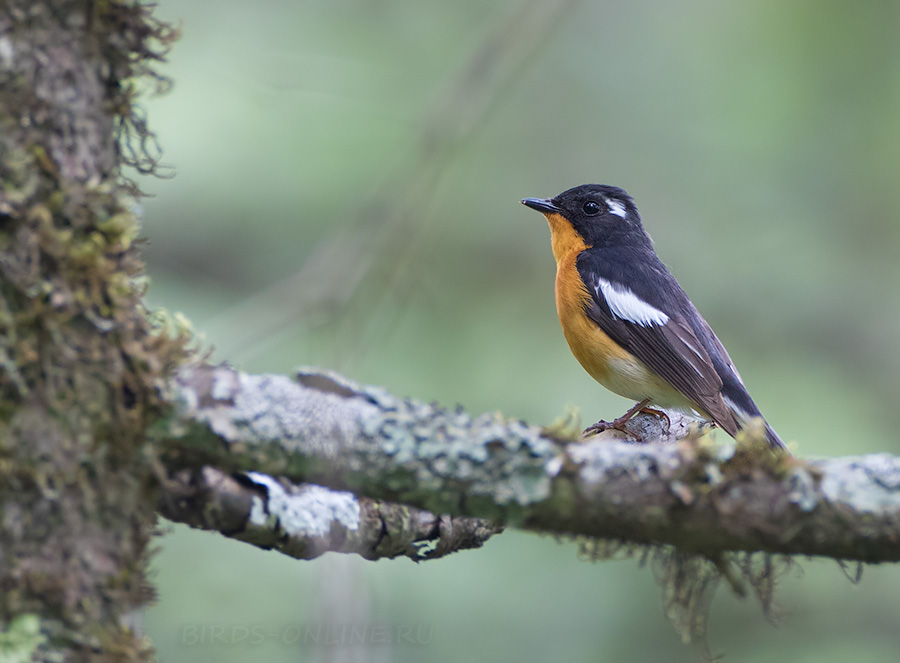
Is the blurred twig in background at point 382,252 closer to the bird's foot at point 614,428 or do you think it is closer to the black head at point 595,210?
the bird's foot at point 614,428

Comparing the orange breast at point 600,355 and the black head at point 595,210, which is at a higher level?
the black head at point 595,210

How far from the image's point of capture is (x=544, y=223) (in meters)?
7.30

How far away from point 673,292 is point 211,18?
425 cm

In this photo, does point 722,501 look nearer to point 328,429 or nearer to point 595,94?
point 328,429

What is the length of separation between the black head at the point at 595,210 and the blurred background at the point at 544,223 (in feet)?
2.40

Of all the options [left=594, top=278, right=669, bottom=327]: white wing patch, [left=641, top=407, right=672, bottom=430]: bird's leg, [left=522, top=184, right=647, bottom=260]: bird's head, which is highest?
[left=522, top=184, right=647, bottom=260]: bird's head

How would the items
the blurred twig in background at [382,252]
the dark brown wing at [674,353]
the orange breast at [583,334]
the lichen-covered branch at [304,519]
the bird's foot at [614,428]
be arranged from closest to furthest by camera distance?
1. the lichen-covered branch at [304,519]
2. the blurred twig in background at [382,252]
3. the bird's foot at [614,428]
4. the dark brown wing at [674,353]
5. the orange breast at [583,334]

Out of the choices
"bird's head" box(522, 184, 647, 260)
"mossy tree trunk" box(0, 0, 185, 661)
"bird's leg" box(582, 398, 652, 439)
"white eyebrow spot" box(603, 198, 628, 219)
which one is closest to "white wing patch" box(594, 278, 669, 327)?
"bird's leg" box(582, 398, 652, 439)

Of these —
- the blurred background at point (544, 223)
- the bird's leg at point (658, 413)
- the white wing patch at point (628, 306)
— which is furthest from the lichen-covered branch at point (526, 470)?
the white wing patch at point (628, 306)

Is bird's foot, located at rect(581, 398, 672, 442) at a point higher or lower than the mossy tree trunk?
higher

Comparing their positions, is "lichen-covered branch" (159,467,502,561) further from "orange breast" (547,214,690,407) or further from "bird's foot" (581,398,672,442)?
"orange breast" (547,214,690,407)

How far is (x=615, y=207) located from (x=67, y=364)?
4.42m

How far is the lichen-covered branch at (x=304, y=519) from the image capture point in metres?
1.98

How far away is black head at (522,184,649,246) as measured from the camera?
5516mm
